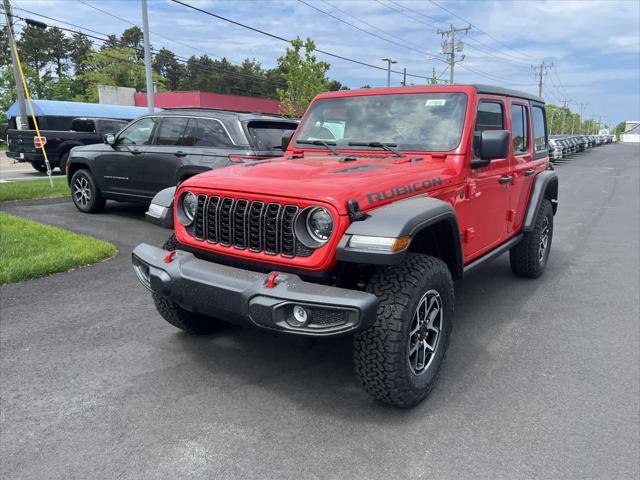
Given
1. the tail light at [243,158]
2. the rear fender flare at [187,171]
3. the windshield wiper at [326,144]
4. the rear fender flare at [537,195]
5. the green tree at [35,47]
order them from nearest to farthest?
1. the windshield wiper at [326,144]
2. the rear fender flare at [537,195]
3. the tail light at [243,158]
4. the rear fender flare at [187,171]
5. the green tree at [35,47]

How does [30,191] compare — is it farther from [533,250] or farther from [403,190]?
[403,190]

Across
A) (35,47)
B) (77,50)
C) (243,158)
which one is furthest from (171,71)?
(243,158)

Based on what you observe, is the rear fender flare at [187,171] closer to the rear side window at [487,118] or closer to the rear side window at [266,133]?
the rear side window at [266,133]

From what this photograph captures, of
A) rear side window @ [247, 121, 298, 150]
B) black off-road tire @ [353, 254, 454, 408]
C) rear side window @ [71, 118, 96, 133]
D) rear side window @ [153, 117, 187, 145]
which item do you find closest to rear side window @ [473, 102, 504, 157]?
black off-road tire @ [353, 254, 454, 408]

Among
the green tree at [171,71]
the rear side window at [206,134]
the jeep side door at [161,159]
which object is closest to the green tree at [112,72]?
the green tree at [171,71]

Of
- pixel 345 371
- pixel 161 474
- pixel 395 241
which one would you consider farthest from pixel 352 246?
pixel 161 474

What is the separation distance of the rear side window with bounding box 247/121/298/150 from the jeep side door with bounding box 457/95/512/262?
11.8ft

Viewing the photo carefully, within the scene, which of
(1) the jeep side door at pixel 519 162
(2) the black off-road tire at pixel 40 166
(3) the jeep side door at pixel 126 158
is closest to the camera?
(1) the jeep side door at pixel 519 162

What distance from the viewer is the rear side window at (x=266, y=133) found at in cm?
715

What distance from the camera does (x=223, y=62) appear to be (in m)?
78.4

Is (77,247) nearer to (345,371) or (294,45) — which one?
(345,371)

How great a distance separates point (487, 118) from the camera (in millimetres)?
4160

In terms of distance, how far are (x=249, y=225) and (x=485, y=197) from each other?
208cm

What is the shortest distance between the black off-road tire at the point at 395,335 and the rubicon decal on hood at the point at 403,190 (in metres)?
0.38
